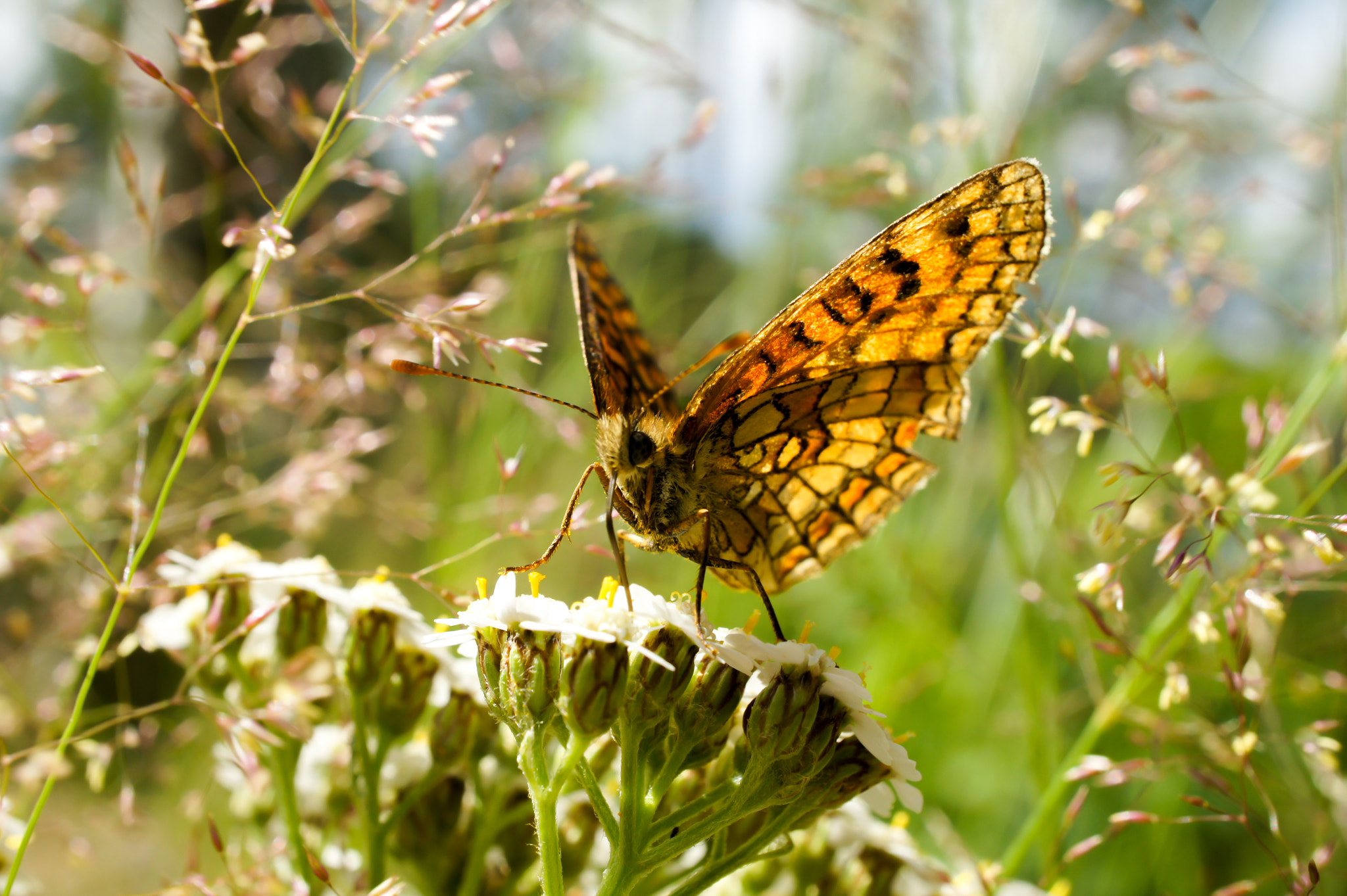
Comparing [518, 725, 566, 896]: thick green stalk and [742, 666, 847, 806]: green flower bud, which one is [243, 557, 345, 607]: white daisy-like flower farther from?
[742, 666, 847, 806]: green flower bud

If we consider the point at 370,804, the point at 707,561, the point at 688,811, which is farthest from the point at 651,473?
the point at 370,804

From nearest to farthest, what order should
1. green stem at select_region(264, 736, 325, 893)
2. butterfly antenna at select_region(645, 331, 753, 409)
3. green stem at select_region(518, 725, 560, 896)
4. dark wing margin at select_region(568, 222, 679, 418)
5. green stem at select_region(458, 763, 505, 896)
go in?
green stem at select_region(518, 725, 560, 896)
green stem at select_region(264, 736, 325, 893)
green stem at select_region(458, 763, 505, 896)
butterfly antenna at select_region(645, 331, 753, 409)
dark wing margin at select_region(568, 222, 679, 418)

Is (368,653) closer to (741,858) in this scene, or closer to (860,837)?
(741,858)

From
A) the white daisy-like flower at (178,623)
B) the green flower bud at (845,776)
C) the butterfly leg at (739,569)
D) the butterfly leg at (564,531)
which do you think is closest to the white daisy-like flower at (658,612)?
the butterfly leg at (739,569)

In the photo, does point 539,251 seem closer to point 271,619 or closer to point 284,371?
point 284,371

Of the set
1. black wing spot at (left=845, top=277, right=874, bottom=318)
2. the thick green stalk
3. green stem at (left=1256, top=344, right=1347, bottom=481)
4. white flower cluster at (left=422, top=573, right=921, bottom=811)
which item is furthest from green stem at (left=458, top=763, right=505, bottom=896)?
green stem at (left=1256, top=344, right=1347, bottom=481)

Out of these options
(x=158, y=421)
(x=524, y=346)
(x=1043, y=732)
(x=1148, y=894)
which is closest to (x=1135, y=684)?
(x=1043, y=732)
